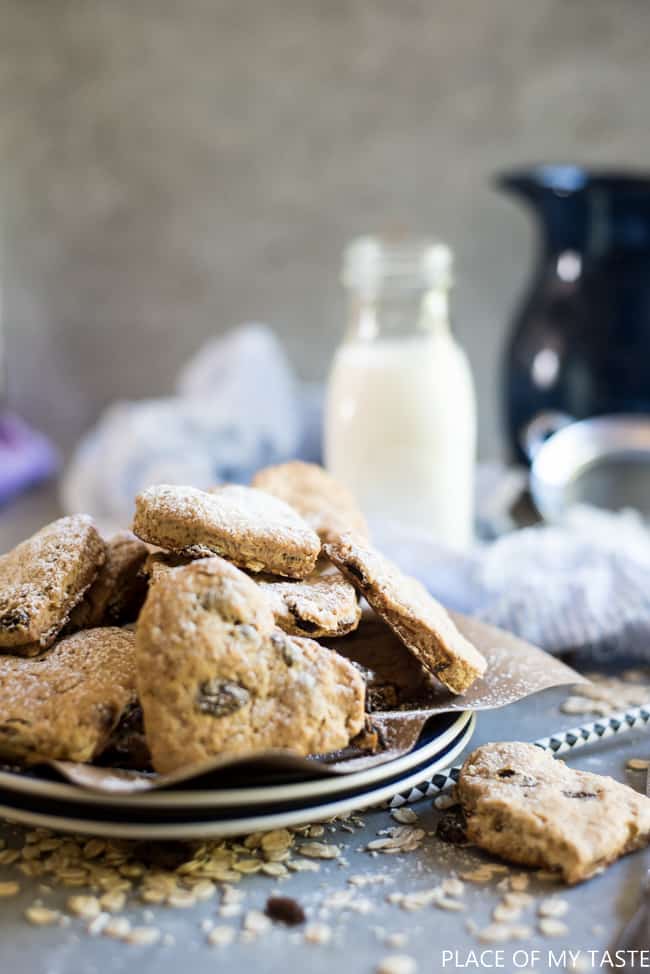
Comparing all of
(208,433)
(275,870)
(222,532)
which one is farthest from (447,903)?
(208,433)

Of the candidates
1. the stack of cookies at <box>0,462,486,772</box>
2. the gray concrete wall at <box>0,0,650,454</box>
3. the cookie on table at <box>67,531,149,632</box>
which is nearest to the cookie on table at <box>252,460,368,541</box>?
the stack of cookies at <box>0,462,486,772</box>

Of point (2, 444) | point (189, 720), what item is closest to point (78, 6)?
point (2, 444)

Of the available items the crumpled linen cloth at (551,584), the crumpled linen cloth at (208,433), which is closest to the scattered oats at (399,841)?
the crumpled linen cloth at (551,584)

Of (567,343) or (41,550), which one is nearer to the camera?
(41,550)

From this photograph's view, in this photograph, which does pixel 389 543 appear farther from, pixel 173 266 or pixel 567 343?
pixel 173 266

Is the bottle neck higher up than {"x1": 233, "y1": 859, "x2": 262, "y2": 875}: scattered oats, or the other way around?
the bottle neck

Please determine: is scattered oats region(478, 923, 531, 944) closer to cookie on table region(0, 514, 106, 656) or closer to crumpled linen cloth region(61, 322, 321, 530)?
cookie on table region(0, 514, 106, 656)

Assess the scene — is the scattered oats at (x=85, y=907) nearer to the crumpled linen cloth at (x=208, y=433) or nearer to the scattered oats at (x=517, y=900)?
the scattered oats at (x=517, y=900)
